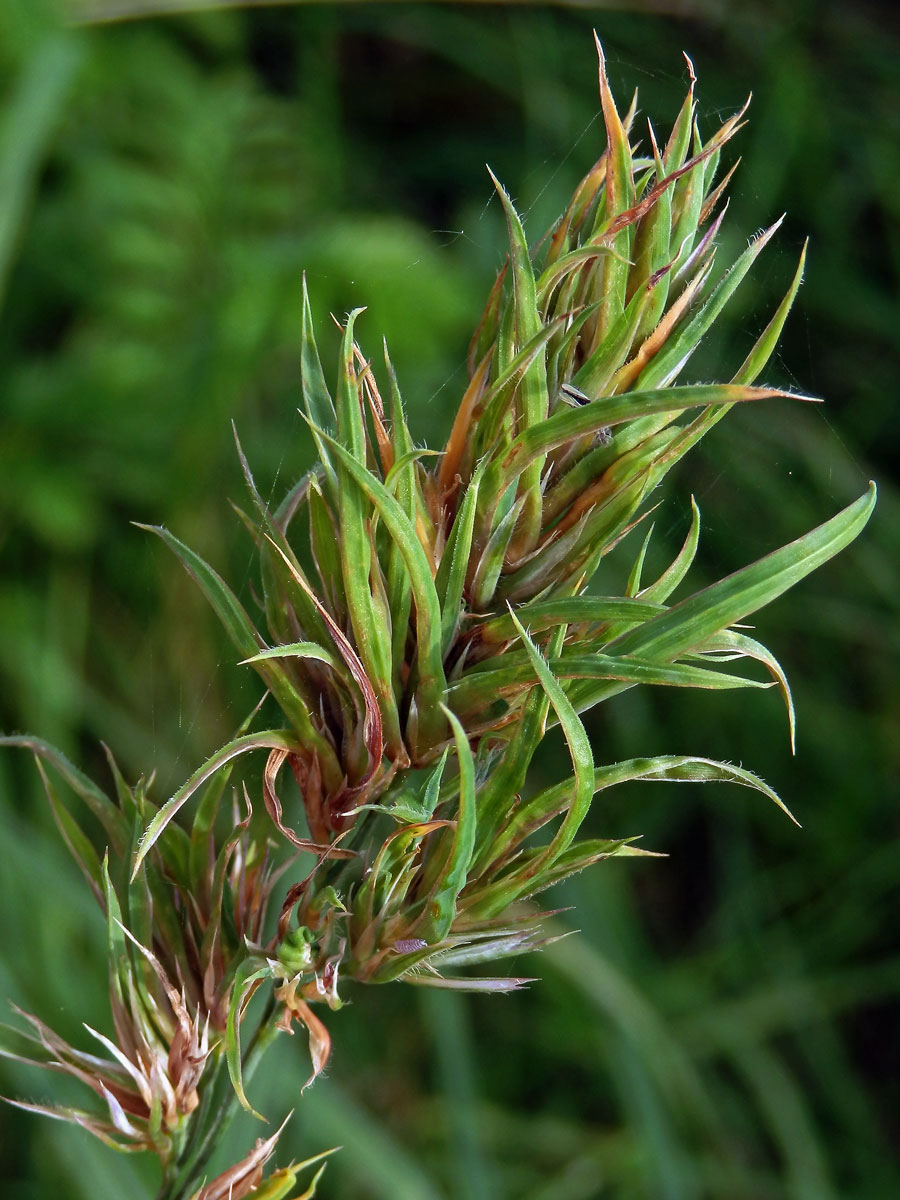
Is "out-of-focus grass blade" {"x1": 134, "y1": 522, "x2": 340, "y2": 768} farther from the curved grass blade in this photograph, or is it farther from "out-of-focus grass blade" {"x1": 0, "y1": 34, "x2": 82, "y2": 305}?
"out-of-focus grass blade" {"x1": 0, "y1": 34, "x2": 82, "y2": 305}

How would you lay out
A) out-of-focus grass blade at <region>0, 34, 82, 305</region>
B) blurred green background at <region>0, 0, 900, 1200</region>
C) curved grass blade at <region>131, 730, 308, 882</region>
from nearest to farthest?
1. curved grass blade at <region>131, 730, 308, 882</region>
2. out-of-focus grass blade at <region>0, 34, 82, 305</region>
3. blurred green background at <region>0, 0, 900, 1200</region>

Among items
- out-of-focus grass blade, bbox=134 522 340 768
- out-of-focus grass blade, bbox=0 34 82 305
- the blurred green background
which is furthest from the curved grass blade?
the blurred green background

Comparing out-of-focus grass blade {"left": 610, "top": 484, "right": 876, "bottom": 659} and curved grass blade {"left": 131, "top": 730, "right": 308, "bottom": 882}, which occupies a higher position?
out-of-focus grass blade {"left": 610, "top": 484, "right": 876, "bottom": 659}

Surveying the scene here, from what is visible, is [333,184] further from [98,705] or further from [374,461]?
[374,461]

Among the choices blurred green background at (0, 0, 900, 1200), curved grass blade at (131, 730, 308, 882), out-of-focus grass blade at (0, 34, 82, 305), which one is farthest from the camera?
blurred green background at (0, 0, 900, 1200)

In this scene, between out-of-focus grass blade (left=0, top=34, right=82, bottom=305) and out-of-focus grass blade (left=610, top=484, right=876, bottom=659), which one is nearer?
out-of-focus grass blade (left=610, top=484, right=876, bottom=659)

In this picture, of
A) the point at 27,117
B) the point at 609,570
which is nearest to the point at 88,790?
the point at 27,117

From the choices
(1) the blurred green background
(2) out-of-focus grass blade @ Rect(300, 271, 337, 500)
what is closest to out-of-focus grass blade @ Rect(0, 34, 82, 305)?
(1) the blurred green background

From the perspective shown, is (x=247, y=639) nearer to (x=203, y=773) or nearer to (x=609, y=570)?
(x=203, y=773)

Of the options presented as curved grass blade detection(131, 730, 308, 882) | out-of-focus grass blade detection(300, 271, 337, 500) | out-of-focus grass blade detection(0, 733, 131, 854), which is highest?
out-of-focus grass blade detection(300, 271, 337, 500)
